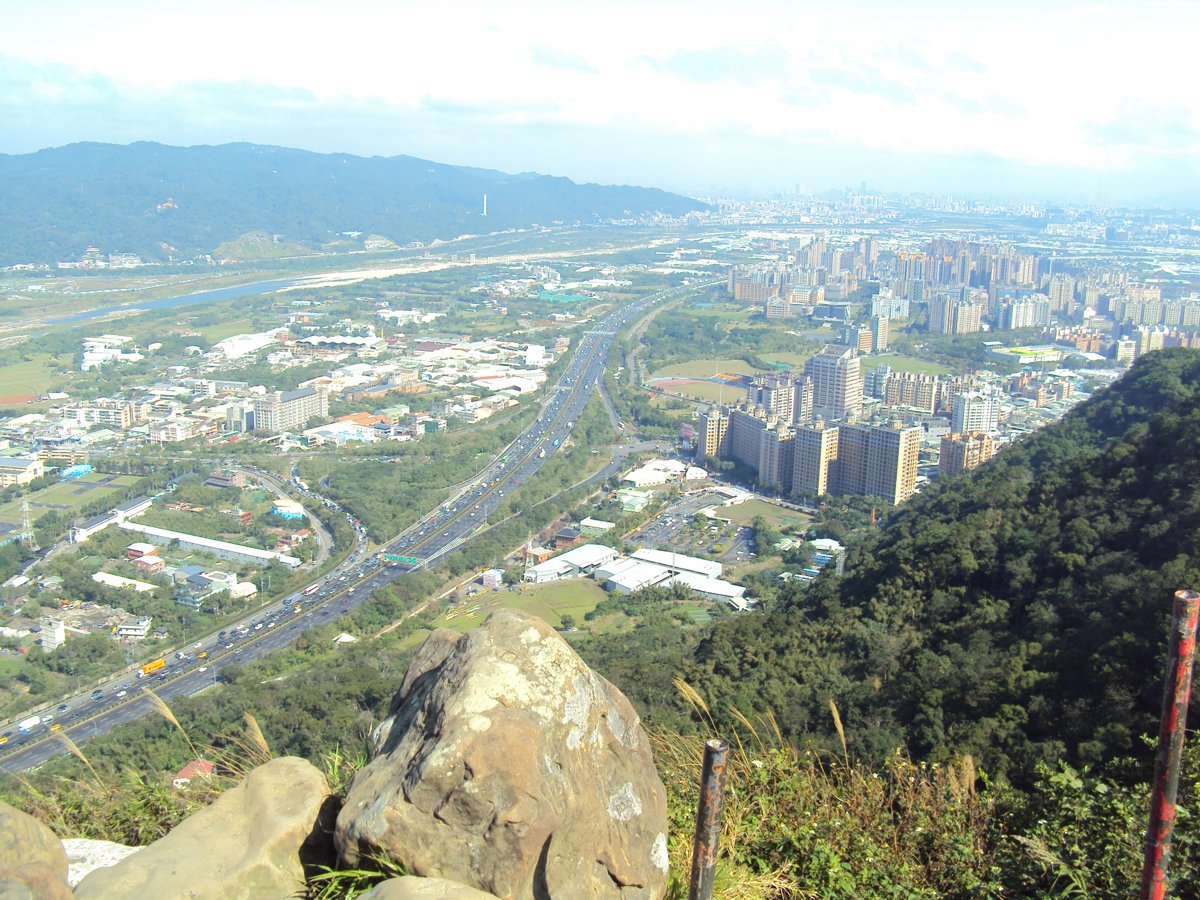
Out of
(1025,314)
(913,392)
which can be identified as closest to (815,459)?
(913,392)

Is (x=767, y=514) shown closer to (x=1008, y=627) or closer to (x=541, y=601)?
(x=541, y=601)

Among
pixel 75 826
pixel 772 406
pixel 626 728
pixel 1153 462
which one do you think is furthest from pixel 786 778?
pixel 772 406

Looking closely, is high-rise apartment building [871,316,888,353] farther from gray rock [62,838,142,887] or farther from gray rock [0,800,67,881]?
gray rock [0,800,67,881]

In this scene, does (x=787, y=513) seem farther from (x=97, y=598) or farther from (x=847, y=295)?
(x=847, y=295)

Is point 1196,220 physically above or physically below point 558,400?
above

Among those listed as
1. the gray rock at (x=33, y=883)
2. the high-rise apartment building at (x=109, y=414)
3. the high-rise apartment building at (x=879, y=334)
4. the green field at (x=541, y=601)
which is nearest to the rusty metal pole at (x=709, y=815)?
the gray rock at (x=33, y=883)
